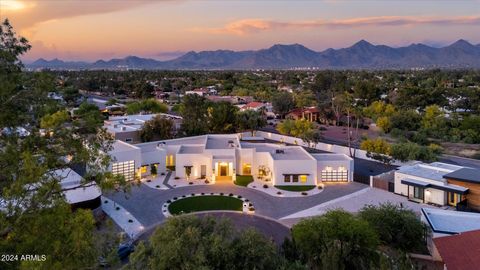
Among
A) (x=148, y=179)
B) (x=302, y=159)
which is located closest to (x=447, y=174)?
(x=302, y=159)

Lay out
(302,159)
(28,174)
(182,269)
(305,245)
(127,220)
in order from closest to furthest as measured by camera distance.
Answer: (28,174)
(182,269)
(305,245)
(127,220)
(302,159)

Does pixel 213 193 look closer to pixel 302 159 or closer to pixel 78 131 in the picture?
pixel 302 159

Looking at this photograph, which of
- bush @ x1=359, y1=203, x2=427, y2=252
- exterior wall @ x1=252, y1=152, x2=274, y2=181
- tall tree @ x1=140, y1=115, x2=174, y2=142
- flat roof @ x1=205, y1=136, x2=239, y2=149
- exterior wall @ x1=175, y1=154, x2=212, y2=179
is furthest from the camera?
tall tree @ x1=140, y1=115, x2=174, y2=142

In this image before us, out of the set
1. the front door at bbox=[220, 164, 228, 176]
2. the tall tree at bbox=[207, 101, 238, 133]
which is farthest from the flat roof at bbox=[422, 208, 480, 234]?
the tall tree at bbox=[207, 101, 238, 133]

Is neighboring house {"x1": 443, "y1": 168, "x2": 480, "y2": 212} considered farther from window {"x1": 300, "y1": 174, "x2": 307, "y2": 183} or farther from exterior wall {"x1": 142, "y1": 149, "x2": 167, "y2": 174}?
exterior wall {"x1": 142, "y1": 149, "x2": 167, "y2": 174}

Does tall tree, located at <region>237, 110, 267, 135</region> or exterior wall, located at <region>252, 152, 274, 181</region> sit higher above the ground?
tall tree, located at <region>237, 110, 267, 135</region>

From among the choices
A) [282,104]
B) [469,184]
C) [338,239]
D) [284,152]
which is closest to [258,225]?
[338,239]

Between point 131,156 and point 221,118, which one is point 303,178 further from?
point 221,118
